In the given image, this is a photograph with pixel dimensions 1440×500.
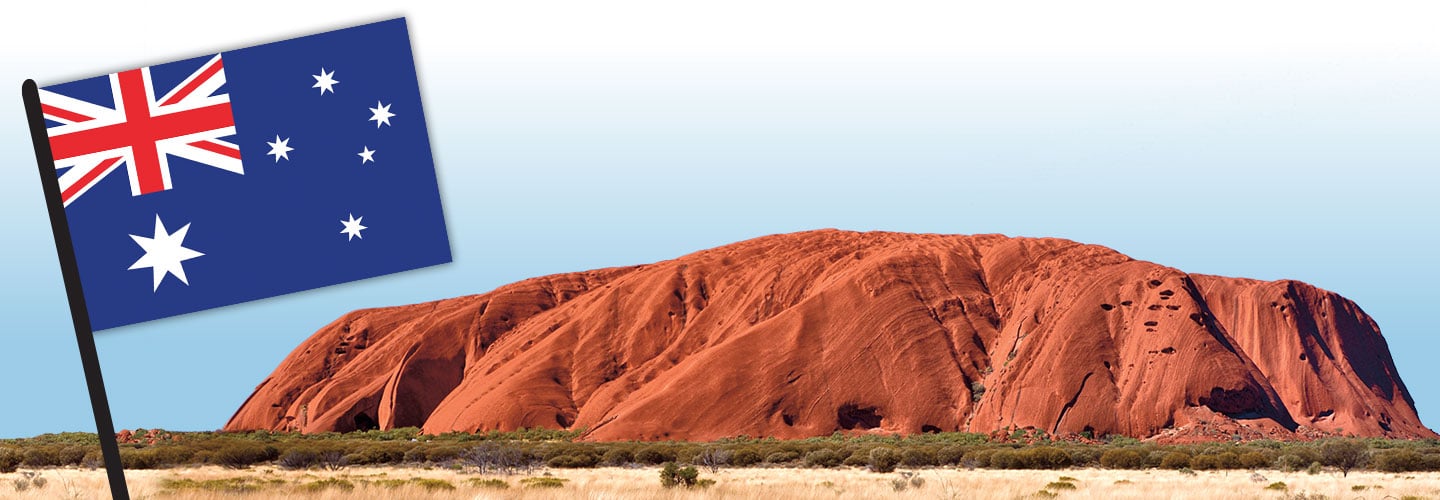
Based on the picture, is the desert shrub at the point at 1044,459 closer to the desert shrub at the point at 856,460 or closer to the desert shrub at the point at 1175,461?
the desert shrub at the point at 1175,461

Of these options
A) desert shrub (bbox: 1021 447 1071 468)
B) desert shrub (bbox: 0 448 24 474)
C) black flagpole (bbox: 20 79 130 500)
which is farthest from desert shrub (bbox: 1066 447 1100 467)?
black flagpole (bbox: 20 79 130 500)

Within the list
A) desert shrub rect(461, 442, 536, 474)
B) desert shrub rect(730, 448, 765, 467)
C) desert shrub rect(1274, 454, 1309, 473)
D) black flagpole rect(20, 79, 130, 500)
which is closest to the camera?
black flagpole rect(20, 79, 130, 500)

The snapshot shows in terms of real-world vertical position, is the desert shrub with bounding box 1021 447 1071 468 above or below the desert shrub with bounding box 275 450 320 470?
below

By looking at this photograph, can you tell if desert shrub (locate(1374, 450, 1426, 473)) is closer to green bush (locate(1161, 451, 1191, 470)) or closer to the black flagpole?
green bush (locate(1161, 451, 1191, 470))

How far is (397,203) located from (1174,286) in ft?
281

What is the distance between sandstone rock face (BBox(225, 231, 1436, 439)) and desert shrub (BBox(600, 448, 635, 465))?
2019cm

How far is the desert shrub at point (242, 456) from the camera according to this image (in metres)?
49.1

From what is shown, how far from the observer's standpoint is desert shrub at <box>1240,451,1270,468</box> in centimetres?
5344

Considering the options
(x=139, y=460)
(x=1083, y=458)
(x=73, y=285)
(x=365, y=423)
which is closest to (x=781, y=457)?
(x=1083, y=458)

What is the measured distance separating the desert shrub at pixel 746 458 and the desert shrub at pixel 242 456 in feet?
62.4

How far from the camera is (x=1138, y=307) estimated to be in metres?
90.4

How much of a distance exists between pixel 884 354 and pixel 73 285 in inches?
3202

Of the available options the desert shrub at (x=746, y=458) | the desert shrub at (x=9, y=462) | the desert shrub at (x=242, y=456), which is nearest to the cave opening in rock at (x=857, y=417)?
the desert shrub at (x=746, y=458)

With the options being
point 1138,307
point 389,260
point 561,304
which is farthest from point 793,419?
point 389,260
